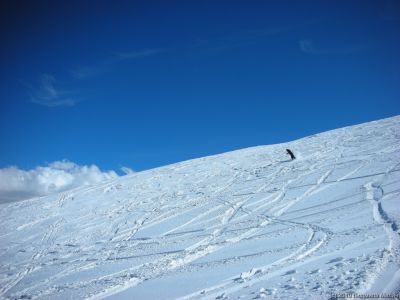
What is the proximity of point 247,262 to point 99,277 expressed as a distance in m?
3.89

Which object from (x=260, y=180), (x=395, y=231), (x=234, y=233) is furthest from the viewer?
(x=260, y=180)

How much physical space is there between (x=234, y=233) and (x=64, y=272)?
522 centimetres

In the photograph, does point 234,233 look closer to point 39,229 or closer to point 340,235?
point 340,235

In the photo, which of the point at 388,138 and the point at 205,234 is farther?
the point at 388,138

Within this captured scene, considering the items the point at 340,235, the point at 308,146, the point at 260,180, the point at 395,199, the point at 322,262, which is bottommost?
the point at 322,262

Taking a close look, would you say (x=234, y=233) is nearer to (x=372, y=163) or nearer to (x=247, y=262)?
(x=247, y=262)

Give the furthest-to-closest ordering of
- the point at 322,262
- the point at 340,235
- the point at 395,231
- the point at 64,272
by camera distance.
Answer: the point at 64,272 < the point at 340,235 < the point at 395,231 < the point at 322,262

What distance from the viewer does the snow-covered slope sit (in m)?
6.69

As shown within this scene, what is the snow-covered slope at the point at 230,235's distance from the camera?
22.0 ft

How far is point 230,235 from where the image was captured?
36.2 ft

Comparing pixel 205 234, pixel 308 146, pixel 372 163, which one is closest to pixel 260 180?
pixel 372 163

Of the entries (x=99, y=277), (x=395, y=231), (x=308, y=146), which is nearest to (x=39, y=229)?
(x=99, y=277)

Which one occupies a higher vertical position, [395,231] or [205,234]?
[205,234]

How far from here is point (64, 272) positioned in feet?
33.8
